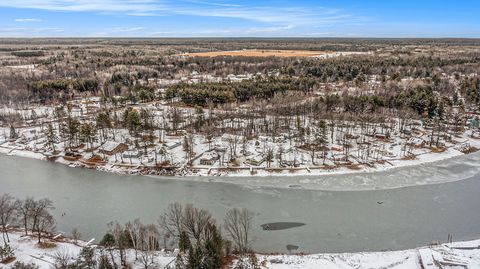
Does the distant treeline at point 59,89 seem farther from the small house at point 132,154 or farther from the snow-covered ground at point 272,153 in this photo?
the small house at point 132,154

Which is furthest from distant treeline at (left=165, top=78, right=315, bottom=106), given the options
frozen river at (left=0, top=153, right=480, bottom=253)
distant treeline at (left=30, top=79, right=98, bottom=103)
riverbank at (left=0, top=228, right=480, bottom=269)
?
riverbank at (left=0, top=228, right=480, bottom=269)

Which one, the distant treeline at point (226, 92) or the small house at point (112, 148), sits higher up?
the distant treeline at point (226, 92)

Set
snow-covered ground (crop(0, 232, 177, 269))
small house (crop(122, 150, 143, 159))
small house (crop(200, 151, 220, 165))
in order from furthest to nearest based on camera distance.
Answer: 1. small house (crop(122, 150, 143, 159))
2. small house (crop(200, 151, 220, 165))
3. snow-covered ground (crop(0, 232, 177, 269))

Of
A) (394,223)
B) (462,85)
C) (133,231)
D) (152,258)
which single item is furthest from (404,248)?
(462,85)

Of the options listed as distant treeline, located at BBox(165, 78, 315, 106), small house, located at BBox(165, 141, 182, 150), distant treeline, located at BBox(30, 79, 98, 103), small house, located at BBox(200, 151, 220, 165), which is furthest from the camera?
distant treeline, located at BBox(30, 79, 98, 103)

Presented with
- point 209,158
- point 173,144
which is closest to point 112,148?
point 173,144

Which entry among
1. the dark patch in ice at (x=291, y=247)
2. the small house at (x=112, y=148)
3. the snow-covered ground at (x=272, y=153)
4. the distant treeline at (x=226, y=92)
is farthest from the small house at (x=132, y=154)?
the distant treeline at (x=226, y=92)

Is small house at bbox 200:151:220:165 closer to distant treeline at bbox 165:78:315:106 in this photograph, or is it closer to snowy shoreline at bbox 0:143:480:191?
snowy shoreline at bbox 0:143:480:191
